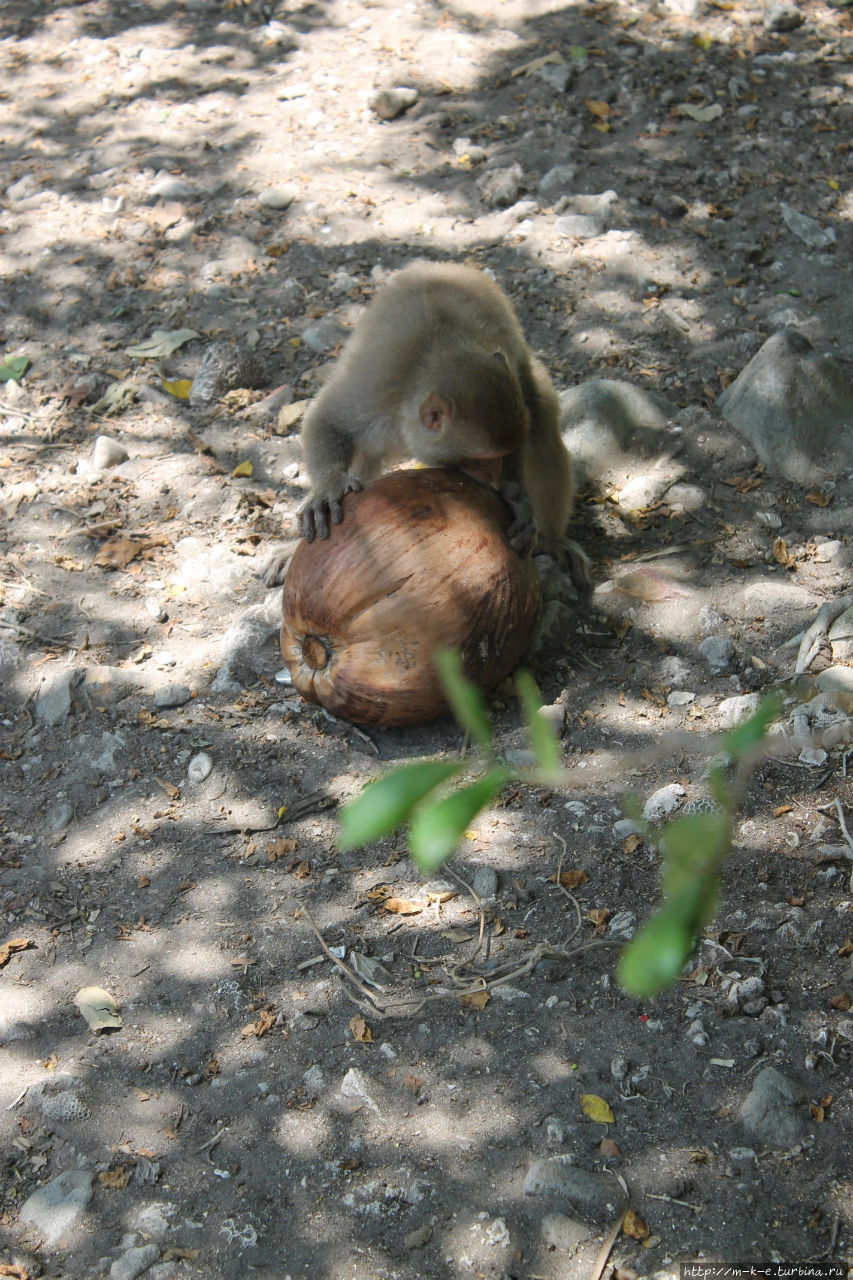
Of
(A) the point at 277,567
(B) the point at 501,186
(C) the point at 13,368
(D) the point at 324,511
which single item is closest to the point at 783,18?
(B) the point at 501,186

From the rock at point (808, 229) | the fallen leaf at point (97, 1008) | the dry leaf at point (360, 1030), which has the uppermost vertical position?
the rock at point (808, 229)

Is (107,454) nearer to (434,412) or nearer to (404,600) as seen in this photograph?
(434,412)

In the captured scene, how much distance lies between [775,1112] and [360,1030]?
108 centimetres

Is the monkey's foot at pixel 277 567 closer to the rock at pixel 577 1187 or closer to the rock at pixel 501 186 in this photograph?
the rock at pixel 577 1187

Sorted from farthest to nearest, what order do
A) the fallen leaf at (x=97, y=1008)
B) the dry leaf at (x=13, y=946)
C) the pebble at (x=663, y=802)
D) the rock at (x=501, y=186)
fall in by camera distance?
the rock at (x=501, y=186) → the pebble at (x=663, y=802) → the dry leaf at (x=13, y=946) → the fallen leaf at (x=97, y=1008)

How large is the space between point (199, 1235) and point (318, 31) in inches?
323

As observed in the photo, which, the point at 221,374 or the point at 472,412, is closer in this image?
the point at 472,412

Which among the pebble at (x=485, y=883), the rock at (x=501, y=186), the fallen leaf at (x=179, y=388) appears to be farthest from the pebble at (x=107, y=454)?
the pebble at (x=485, y=883)

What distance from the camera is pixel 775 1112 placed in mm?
2697

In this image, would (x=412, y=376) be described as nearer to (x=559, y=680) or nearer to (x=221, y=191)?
(x=559, y=680)

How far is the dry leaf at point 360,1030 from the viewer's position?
3.08 metres

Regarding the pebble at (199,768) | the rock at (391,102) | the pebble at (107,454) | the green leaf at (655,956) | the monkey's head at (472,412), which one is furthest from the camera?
the rock at (391,102)

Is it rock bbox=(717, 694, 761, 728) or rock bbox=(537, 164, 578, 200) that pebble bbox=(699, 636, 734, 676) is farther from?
rock bbox=(537, 164, 578, 200)

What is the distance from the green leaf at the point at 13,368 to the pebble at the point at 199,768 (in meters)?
2.99
